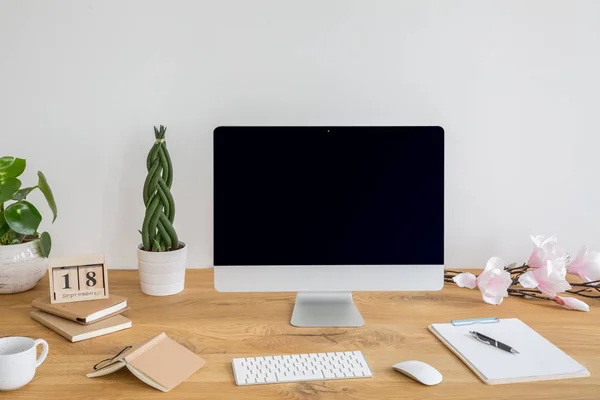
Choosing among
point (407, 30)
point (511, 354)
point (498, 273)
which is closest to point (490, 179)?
point (498, 273)

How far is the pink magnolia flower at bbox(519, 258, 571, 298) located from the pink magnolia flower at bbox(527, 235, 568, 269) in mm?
20

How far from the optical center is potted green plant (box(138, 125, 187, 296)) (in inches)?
57.7

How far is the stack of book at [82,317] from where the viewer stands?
1.22 metres

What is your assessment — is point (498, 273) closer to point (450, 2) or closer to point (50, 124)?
point (450, 2)

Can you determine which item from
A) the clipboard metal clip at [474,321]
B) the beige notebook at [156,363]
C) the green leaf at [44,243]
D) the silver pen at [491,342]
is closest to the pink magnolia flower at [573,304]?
the clipboard metal clip at [474,321]

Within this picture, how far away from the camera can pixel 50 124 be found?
1642 millimetres

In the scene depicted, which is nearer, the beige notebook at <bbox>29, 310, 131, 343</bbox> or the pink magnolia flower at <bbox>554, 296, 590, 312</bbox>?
the beige notebook at <bbox>29, 310, 131, 343</bbox>

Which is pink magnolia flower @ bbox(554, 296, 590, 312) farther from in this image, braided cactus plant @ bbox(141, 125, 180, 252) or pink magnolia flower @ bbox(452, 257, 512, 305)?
braided cactus plant @ bbox(141, 125, 180, 252)

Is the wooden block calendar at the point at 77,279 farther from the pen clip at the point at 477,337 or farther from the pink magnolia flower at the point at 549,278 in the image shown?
the pink magnolia flower at the point at 549,278

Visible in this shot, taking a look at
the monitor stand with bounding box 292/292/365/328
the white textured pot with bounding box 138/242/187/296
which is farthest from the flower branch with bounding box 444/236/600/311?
the white textured pot with bounding box 138/242/187/296

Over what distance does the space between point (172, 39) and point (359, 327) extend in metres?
0.97

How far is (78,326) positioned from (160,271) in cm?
27

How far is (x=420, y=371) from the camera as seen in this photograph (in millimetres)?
1030

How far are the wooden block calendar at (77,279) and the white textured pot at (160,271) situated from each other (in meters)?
0.13
